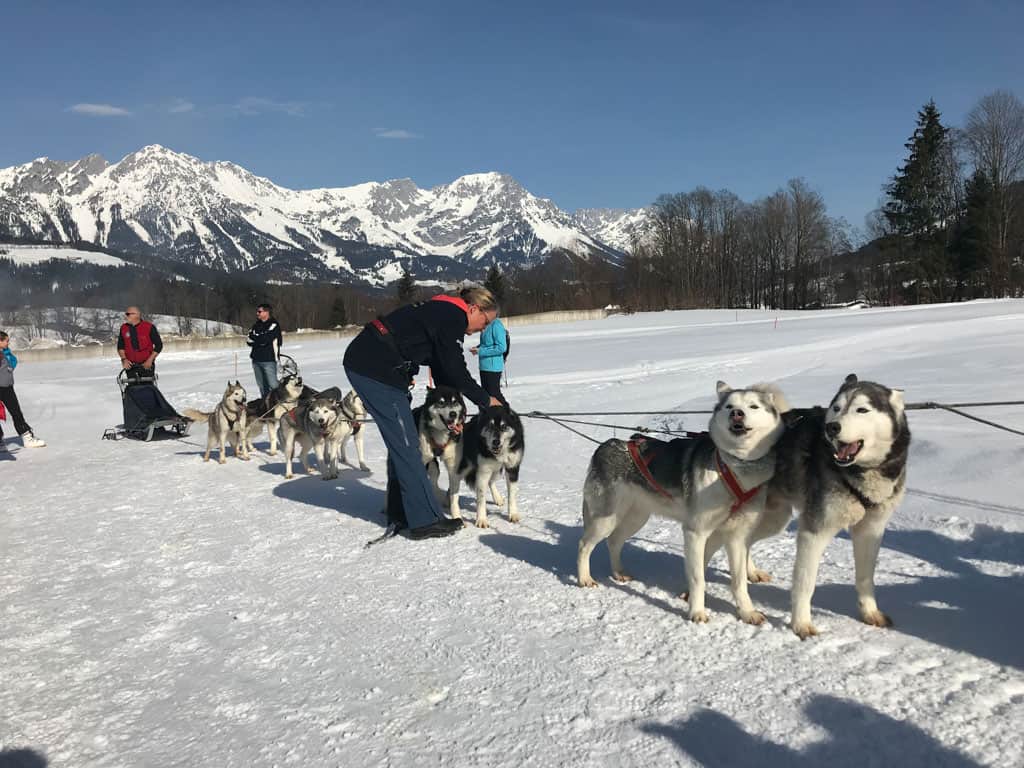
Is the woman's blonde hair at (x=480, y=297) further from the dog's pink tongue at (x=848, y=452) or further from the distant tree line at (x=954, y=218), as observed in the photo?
the distant tree line at (x=954, y=218)

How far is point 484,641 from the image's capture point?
11.5 feet

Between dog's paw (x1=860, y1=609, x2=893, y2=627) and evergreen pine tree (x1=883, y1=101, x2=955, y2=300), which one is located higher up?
evergreen pine tree (x1=883, y1=101, x2=955, y2=300)

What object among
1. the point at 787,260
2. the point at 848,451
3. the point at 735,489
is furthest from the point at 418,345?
the point at 787,260

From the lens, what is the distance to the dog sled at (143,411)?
11070 millimetres

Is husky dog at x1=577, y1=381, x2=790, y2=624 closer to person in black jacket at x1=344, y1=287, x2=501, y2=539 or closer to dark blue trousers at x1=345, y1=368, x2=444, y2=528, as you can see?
person in black jacket at x1=344, y1=287, x2=501, y2=539

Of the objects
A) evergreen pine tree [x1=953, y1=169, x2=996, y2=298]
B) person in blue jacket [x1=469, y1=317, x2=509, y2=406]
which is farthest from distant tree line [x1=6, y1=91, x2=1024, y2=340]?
person in blue jacket [x1=469, y1=317, x2=509, y2=406]

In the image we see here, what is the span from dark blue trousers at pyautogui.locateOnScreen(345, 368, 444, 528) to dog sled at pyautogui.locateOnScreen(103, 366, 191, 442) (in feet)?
24.2

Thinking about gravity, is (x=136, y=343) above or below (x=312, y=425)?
above

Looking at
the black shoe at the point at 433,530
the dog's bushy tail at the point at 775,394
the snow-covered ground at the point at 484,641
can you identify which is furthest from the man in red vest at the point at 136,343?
the dog's bushy tail at the point at 775,394

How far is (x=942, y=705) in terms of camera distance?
8.76 ft

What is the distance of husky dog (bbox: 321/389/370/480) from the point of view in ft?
26.0

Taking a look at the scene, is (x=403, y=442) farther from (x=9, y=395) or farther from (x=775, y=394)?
(x=9, y=395)

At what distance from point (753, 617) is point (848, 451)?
1031 millimetres

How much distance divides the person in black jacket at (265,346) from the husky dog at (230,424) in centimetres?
194
